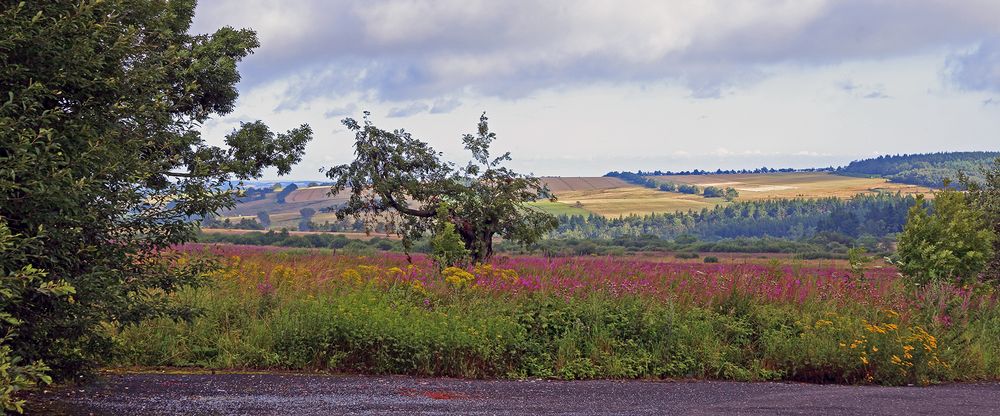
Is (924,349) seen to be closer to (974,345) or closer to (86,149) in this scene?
(974,345)

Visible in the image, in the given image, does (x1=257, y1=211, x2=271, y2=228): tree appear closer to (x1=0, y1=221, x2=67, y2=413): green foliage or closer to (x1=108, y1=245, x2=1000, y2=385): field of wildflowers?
(x1=108, y1=245, x2=1000, y2=385): field of wildflowers

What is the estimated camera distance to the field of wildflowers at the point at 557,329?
1128 cm

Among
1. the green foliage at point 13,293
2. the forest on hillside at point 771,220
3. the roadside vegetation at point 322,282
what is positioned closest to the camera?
the green foliage at point 13,293

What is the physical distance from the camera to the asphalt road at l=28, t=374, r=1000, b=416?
8.71m

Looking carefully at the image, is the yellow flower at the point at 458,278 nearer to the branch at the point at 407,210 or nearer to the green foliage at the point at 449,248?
the green foliage at the point at 449,248

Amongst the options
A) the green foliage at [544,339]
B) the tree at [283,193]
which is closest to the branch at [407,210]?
the green foliage at [544,339]

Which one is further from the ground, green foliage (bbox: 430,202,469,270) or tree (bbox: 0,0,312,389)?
tree (bbox: 0,0,312,389)

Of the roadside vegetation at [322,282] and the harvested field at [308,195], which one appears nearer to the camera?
the roadside vegetation at [322,282]

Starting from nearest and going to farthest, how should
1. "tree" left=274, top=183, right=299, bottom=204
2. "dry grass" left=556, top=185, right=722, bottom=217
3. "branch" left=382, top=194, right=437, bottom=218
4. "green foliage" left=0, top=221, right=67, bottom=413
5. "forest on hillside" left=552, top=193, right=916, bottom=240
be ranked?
1. "green foliage" left=0, top=221, right=67, bottom=413
2. "branch" left=382, top=194, right=437, bottom=218
3. "forest on hillside" left=552, top=193, right=916, bottom=240
4. "dry grass" left=556, top=185, right=722, bottom=217
5. "tree" left=274, top=183, right=299, bottom=204

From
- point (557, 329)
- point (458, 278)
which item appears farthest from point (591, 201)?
point (557, 329)

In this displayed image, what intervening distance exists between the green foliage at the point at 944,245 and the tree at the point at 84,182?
15.4m

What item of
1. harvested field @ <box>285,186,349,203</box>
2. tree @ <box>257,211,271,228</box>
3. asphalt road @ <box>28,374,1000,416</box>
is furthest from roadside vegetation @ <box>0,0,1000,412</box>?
harvested field @ <box>285,186,349,203</box>

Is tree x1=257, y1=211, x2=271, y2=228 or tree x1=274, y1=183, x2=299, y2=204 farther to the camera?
tree x1=274, y1=183, x2=299, y2=204

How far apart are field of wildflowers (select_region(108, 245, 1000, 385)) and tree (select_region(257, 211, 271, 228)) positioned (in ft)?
420
